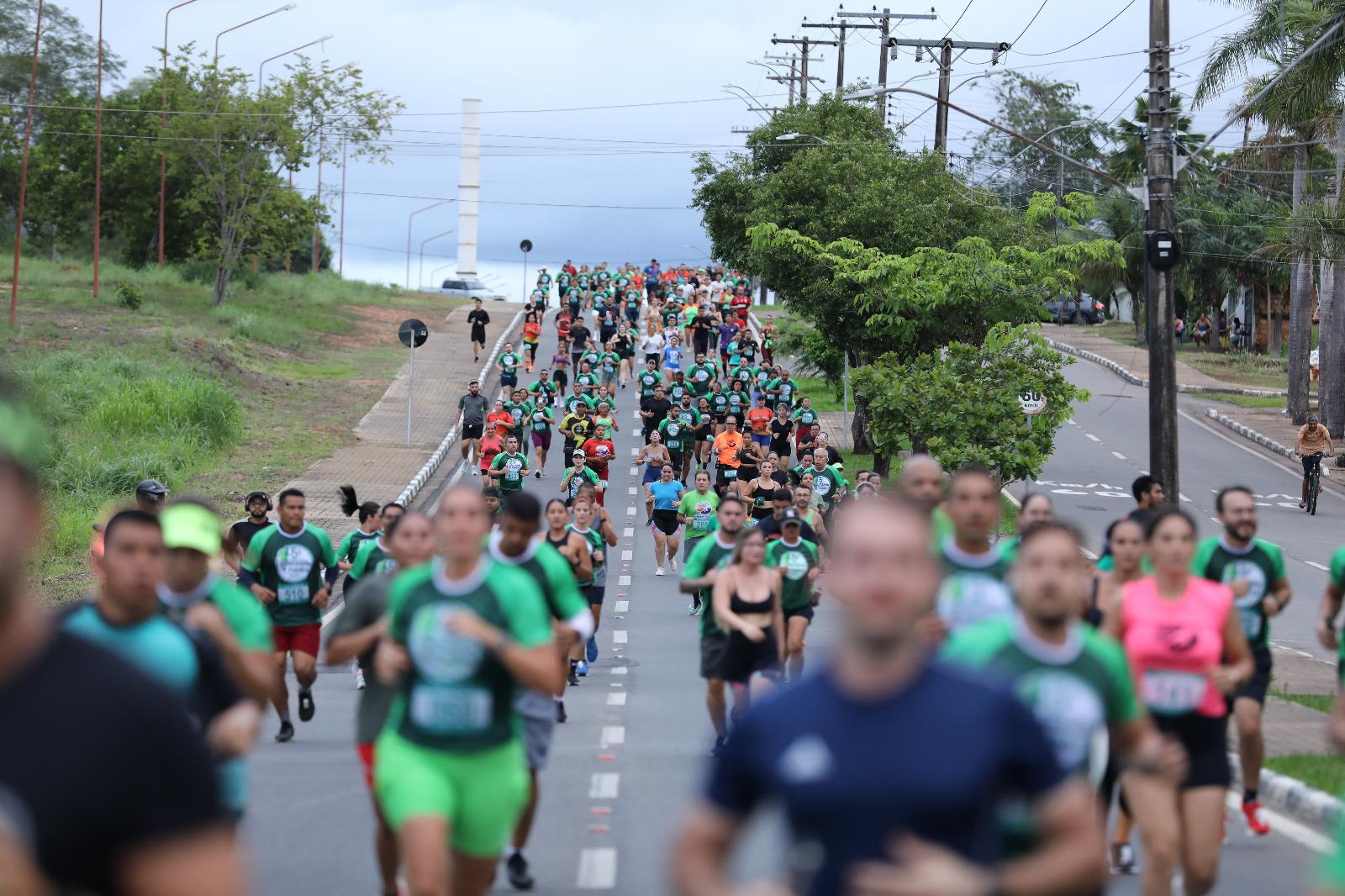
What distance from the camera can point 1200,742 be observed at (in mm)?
7555

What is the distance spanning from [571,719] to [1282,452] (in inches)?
1215

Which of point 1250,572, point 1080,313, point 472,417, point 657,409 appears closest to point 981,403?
point 657,409

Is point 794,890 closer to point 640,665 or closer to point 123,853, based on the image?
point 123,853

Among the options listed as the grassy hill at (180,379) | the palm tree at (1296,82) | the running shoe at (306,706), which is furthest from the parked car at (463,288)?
the running shoe at (306,706)

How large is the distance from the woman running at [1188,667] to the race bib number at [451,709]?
112 inches

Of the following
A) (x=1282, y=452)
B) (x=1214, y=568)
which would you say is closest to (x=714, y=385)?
(x=1282, y=452)

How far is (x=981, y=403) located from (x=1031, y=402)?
78cm

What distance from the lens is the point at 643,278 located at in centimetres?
6156

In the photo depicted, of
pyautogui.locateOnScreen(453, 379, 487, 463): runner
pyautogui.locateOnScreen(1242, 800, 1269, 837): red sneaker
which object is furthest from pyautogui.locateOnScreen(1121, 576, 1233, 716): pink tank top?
pyautogui.locateOnScreen(453, 379, 487, 463): runner

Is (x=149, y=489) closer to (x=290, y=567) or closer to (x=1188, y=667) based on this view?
(x=290, y=567)

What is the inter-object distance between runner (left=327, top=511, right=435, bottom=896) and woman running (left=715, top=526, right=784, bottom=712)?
3.33 meters

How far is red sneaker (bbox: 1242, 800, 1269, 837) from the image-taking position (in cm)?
1024

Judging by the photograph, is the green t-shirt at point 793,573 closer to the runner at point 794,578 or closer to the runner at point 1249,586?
the runner at point 794,578

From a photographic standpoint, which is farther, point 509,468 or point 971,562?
point 509,468
